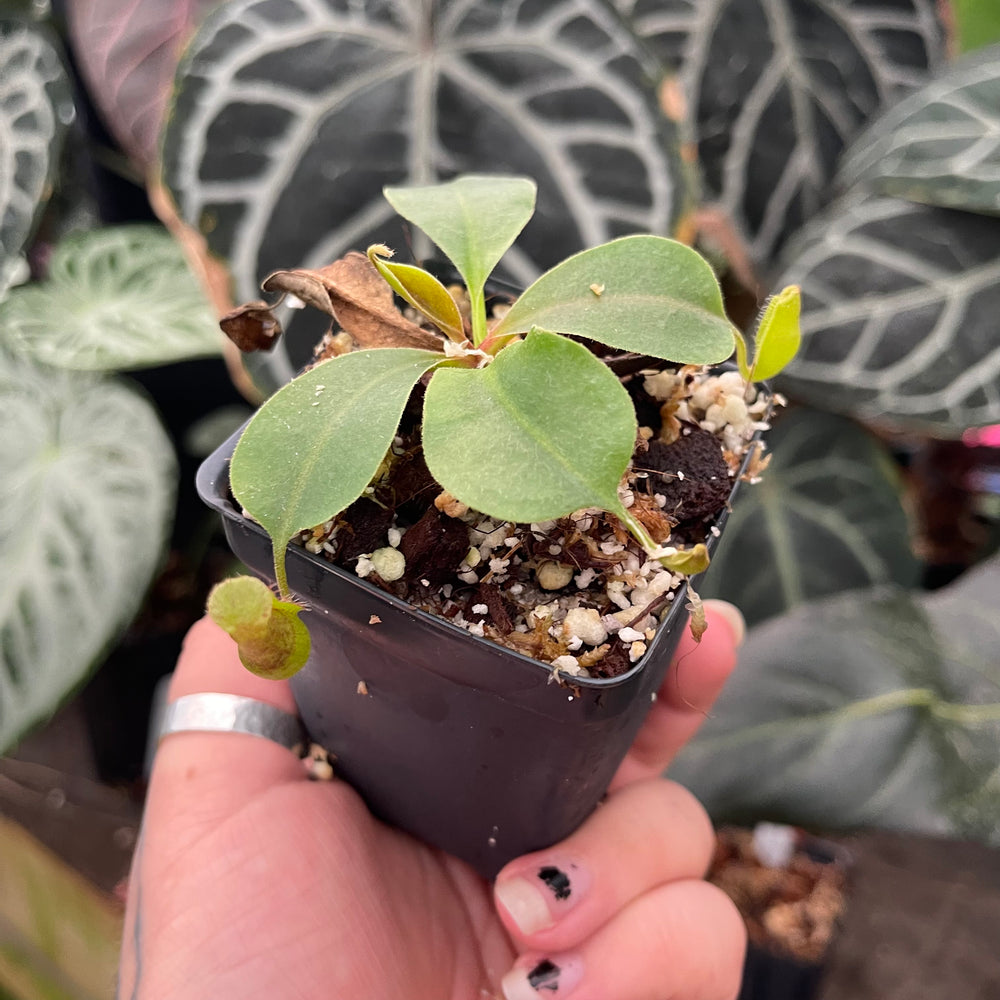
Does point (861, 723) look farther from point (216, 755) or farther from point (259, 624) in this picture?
point (259, 624)

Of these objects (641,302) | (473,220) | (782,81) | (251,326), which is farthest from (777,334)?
(782,81)

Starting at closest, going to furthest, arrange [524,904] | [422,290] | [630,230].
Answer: [422,290] < [524,904] < [630,230]

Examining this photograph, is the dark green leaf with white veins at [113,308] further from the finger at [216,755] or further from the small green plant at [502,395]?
the small green plant at [502,395]

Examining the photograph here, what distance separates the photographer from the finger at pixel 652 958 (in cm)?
60

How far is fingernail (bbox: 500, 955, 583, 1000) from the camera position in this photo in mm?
599

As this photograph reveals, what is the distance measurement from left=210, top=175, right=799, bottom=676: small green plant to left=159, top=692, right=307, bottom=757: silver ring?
1.23 feet

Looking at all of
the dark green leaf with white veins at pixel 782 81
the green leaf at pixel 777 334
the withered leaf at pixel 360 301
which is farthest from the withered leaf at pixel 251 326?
the dark green leaf with white veins at pixel 782 81

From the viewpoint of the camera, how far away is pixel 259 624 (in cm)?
31

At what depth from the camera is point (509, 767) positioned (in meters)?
0.49

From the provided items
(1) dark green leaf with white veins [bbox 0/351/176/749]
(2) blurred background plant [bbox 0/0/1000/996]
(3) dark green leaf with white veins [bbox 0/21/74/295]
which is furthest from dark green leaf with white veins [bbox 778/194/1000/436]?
(3) dark green leaf with white veins [bbox 0/21/74/295]

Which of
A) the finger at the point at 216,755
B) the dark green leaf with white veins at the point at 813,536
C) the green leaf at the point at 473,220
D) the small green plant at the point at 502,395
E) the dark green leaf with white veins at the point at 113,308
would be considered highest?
the green leaf at the point at 473,220

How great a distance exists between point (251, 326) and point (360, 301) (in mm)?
69

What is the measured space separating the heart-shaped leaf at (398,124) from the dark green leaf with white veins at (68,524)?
0.25 m

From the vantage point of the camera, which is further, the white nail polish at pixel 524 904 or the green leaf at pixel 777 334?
the white nail polish at pixel 524 904
